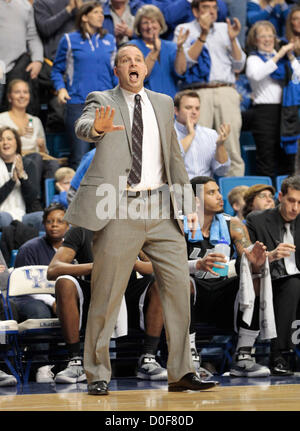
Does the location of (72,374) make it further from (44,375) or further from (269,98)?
(269,98)

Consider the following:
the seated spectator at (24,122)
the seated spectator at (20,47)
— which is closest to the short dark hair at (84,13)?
the seated spectator at (20,47)

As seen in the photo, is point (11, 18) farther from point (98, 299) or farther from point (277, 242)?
point (98, 299)

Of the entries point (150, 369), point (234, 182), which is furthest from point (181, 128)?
point (150, 369)

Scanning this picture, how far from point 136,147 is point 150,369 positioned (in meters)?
1.54

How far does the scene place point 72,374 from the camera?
518 cm

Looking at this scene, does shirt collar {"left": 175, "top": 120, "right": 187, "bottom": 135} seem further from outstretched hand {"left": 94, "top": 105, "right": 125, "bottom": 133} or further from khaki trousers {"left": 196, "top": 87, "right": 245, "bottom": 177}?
outstretched hand {"left": 94, "top": 105, "right": 125, "bottom": 133}

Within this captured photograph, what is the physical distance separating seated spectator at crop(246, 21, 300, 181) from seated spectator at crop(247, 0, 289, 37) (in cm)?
116

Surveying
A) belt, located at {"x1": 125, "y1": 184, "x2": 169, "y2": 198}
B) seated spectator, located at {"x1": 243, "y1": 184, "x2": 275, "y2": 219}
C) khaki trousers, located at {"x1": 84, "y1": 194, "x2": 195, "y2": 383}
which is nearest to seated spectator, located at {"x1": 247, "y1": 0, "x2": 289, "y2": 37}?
seated spectator, located at {"x1": 243, "y1": 184, "x2": 275, "y2": 219}

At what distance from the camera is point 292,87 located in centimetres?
847

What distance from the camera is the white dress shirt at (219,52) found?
28.1 feet

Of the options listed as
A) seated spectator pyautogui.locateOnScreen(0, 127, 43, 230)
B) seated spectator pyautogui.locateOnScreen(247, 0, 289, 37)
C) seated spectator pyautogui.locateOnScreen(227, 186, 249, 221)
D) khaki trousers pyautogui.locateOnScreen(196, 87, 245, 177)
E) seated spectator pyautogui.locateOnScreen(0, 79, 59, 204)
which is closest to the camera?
seated spectator pyautogui.locateOnScreen(227, 186, 249, 221)

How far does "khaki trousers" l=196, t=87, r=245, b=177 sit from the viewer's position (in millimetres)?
8267

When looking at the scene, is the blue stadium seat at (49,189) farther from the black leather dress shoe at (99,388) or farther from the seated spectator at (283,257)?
the black leather dress shoe at (99,388)
